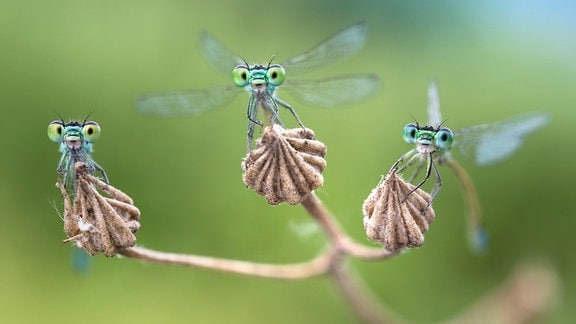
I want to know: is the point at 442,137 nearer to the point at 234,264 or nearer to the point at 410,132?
the point at 410,132

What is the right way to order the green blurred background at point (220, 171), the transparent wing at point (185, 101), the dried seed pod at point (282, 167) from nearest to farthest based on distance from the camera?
the dried seed pod at point (282, 167), the transparent wing at point (185, 101), the green blurred background at point (220, 171)

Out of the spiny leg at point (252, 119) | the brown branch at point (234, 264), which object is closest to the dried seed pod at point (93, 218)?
the brown branch at point (234, 264)

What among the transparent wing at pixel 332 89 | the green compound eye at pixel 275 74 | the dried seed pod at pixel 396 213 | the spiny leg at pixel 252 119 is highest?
the transparent wing at pixel 332 89

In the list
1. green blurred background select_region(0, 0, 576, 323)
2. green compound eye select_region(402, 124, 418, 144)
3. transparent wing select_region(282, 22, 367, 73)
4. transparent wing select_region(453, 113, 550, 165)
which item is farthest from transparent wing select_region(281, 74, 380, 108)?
green blurred background select_region(0, 0, 576, 323)

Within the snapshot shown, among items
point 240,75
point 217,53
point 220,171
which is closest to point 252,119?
point 240,75

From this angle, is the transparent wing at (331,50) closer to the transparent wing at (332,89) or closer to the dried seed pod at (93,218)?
the transparent wing at (332,89)

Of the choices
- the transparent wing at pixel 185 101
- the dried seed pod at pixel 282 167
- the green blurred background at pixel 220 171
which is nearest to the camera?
the dried seed pod at pixel 282 167

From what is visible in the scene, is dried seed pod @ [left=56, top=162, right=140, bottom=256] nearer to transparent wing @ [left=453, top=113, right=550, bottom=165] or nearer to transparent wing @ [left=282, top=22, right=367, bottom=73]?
transparent wing @ [left=282, top=22, right=367, bottom=73]

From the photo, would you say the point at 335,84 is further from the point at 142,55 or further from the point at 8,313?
the point at 142,55
